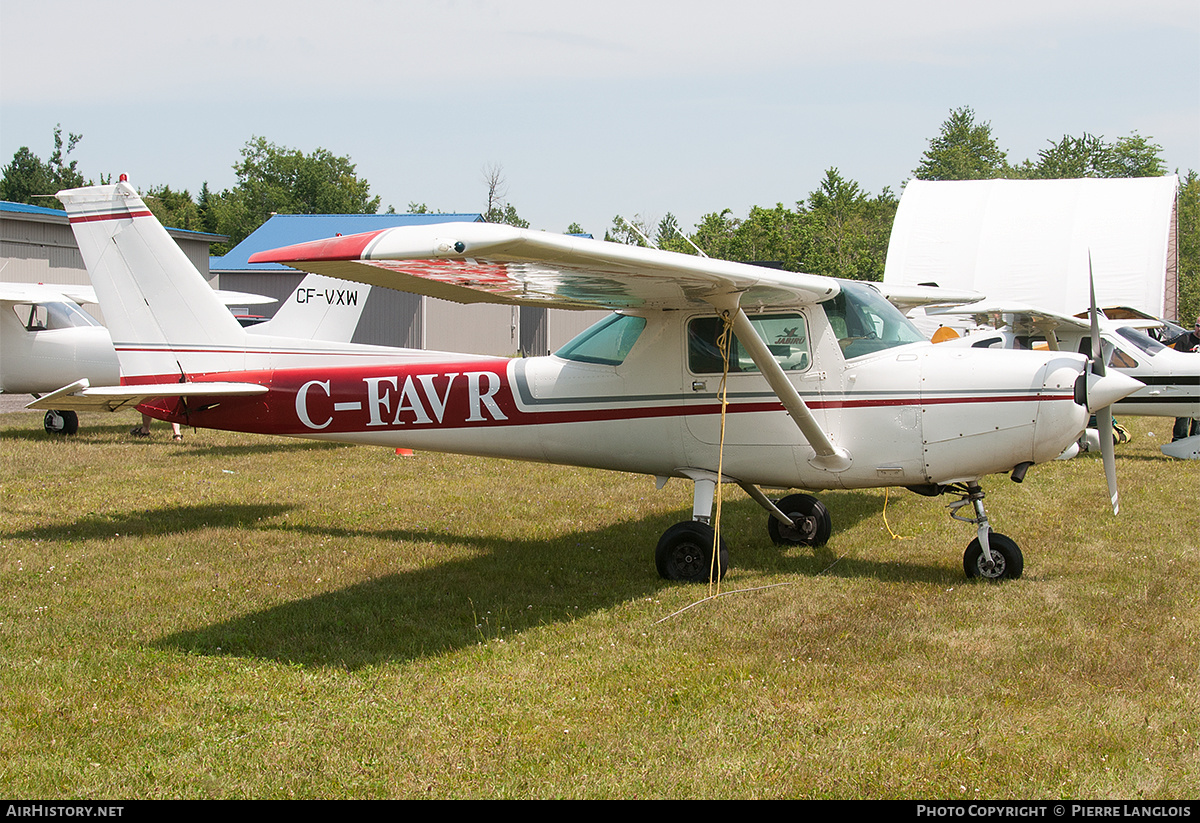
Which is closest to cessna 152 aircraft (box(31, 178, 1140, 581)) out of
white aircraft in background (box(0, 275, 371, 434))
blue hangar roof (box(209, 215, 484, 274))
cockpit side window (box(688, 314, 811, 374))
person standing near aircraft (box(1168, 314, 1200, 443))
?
cockpit side window (box(688, 314, 811, 374))

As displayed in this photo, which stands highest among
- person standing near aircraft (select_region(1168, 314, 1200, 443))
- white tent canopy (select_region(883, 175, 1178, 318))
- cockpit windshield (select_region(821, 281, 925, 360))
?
white tent canopy (select_region(883, 175, 1178, 318))

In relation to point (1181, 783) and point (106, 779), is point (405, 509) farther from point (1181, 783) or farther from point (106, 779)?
point (1181, 783)

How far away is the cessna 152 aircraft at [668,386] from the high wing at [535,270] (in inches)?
1.4

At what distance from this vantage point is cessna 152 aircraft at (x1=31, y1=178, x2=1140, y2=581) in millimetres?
6594

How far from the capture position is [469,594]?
22.3 feet

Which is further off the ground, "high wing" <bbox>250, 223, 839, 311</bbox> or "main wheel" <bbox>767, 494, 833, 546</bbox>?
"high wing" <bbox>250, 223, 839, 311</bbox>

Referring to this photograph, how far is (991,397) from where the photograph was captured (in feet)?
22.0

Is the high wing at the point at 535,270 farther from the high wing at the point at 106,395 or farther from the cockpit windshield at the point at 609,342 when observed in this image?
the high wing at the point at 106,395

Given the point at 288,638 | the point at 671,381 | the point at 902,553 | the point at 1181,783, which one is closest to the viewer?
the point at 1181,783

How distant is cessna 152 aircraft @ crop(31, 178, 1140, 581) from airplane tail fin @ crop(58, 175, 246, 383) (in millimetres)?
18

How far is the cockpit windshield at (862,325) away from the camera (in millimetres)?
7105

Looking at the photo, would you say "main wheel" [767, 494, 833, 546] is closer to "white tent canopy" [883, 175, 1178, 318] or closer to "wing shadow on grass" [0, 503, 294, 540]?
"wing shadow on grass" [0, 503, 294, 540]

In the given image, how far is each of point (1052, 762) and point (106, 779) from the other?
393cm

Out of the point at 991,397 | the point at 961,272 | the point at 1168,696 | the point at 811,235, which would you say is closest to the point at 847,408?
the point at 991,397
